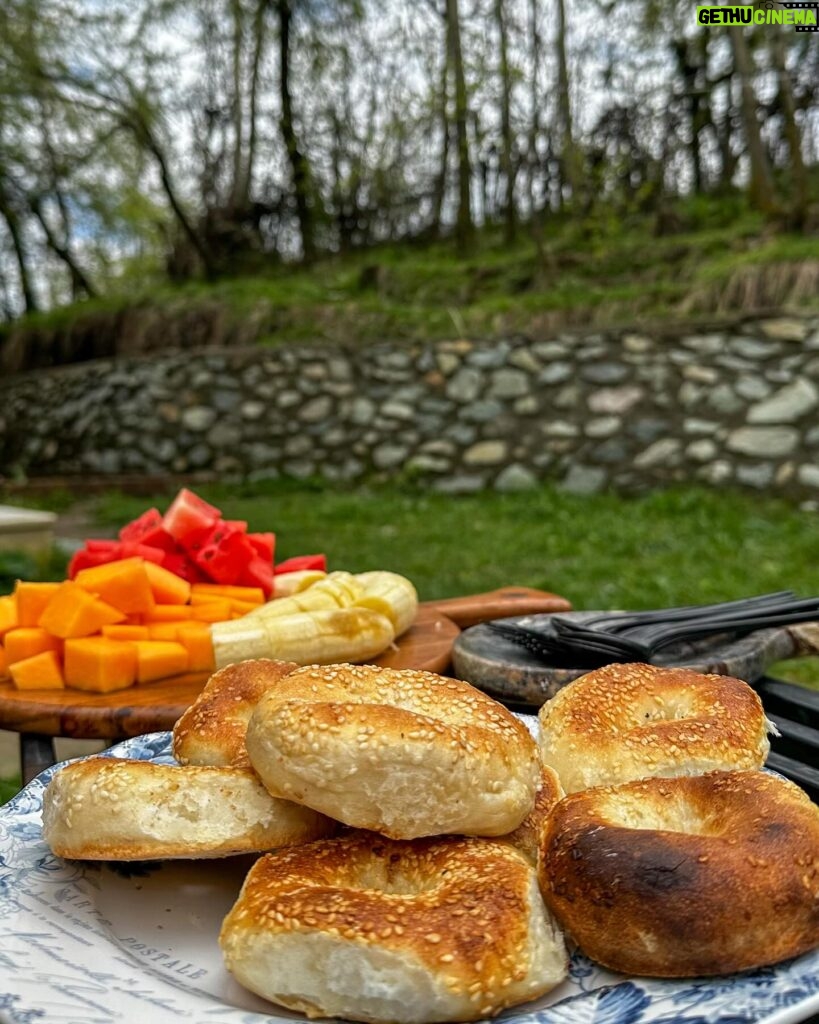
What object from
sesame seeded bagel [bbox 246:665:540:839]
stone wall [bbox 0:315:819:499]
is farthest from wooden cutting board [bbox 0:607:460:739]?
stone wall [bbox 0:315:819:499]

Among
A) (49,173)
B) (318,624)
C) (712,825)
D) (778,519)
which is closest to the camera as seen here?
(712,825)

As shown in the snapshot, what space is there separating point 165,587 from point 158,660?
0.29 m

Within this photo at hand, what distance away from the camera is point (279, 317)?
31.9ft

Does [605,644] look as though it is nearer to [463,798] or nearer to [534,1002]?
[463,798]

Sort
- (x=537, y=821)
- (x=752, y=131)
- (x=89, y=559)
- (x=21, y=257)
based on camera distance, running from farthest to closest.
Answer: (x=21, y=257) < (x=752, y=131) < (x=89, y=559) < (x=537, y=821)

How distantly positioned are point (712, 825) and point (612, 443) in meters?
6.58

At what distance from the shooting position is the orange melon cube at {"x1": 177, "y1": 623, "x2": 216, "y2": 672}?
6.97 ft

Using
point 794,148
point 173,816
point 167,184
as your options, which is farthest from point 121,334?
point 173,816

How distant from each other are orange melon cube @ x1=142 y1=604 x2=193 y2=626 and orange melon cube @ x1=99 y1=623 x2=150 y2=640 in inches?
2.4

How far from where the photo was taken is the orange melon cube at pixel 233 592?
2418 millimetres

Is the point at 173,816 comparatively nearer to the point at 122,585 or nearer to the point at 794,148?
the point at 122,585

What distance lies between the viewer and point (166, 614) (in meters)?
2.25

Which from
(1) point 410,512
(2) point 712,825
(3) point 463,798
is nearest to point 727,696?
(2) point 712,825

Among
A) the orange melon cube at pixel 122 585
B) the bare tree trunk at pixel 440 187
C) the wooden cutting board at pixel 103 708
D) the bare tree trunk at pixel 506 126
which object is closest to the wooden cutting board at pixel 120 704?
the wooden cutting board at pixel 103 708
